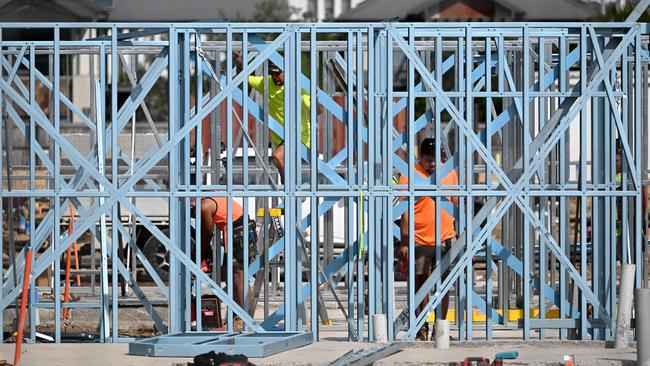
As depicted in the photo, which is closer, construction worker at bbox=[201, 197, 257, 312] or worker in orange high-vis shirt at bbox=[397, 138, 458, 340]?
worker in orange high-vis shirt at bbox=[397, 138, 458, 340]

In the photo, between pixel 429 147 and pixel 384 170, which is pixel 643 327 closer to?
pixel 384 170

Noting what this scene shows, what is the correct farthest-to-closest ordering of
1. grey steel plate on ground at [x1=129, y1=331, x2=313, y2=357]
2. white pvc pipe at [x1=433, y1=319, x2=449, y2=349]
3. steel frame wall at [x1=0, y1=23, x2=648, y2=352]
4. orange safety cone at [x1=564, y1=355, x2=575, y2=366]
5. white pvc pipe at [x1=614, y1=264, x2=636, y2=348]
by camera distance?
steel frame wall at [x1=0, y1=23, x2=648, y2=352], white pvc pipe at [x1=433, y1=319, x2=449, y2=349], white pvc pipe at [x1=614, y1=264, x2=636, y2=348], grey steel plate on ground at [x1=129, y1=331, x2=313, y2=357], orange safety cone at [x1=564, y1=355, x2=575, y2=366]

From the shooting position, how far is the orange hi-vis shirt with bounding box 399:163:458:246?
12617 millimetres

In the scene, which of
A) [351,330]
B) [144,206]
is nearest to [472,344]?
[351,330]

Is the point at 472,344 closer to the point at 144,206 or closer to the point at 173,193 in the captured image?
the point at 173,193

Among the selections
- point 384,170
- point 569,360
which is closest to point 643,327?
point 569,360

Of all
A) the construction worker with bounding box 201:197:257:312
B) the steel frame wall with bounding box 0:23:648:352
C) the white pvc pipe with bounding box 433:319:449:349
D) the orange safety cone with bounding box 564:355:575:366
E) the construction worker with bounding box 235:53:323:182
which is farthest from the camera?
the construction worker with bounding box 235:53:323:182

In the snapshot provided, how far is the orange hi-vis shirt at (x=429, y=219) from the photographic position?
12617 mm

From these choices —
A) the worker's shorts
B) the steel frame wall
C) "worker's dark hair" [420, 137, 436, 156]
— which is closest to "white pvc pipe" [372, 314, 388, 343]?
the steel frame wall

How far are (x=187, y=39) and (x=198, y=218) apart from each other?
1503 millimetres

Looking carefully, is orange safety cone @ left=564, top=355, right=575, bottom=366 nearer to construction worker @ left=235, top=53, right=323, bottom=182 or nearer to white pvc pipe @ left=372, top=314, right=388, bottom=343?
white pvc pipe @ left=372, top=314, right=388, bottom=343

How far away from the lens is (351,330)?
12.0m

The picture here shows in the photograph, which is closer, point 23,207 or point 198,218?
point 198,218

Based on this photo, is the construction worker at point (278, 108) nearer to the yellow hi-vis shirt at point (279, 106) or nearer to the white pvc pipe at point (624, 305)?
the yellow hi-vis shirt at point (279, 106)
